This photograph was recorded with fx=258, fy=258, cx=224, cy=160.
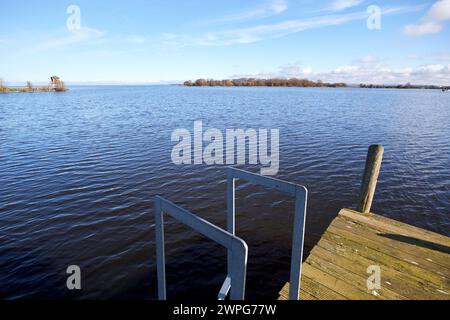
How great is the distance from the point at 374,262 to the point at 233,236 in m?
4.67

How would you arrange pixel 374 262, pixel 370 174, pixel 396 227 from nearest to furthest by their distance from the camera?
pixel 374 262 < pixel 396 227 < pixel 370 174

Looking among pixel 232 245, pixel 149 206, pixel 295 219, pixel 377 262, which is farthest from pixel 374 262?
pixel 149 206

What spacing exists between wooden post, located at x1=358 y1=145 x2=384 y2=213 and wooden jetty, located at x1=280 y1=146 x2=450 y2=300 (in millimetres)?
24

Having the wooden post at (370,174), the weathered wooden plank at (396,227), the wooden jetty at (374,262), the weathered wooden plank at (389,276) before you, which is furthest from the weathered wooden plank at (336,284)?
the wooden post at (370,174)

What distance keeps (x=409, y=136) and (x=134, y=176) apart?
2302 centimetres

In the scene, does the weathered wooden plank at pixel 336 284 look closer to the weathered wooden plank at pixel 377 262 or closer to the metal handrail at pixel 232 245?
the weathered wooden plank at pixel 377 262

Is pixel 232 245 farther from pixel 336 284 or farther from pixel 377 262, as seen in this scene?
pixel 377 262

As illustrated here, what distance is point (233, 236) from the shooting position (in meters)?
2.45

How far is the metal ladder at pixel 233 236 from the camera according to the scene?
245 cm

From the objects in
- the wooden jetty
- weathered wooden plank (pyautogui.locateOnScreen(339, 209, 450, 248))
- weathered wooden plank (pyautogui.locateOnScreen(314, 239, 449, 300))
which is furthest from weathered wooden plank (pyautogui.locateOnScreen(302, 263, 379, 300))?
weathered wooden plank (pyautogui.locateOnScreen(339, 209, 450, 248))

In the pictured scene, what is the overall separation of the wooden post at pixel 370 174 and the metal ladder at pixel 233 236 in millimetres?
4199

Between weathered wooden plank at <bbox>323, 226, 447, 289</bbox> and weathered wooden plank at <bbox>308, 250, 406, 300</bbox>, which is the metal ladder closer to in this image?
weathered wooden plank at <bbox>308, 250, 406, 300</bbox>

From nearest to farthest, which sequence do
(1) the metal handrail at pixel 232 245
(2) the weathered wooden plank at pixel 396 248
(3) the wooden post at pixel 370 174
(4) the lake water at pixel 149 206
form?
(1) the metal handrail at pixel 232 245 → (2) the weathered wooden plank at pixel 396 248 → (4) the lake water at pixel 149 206 → (3) the wooden post at pixel 370 174
